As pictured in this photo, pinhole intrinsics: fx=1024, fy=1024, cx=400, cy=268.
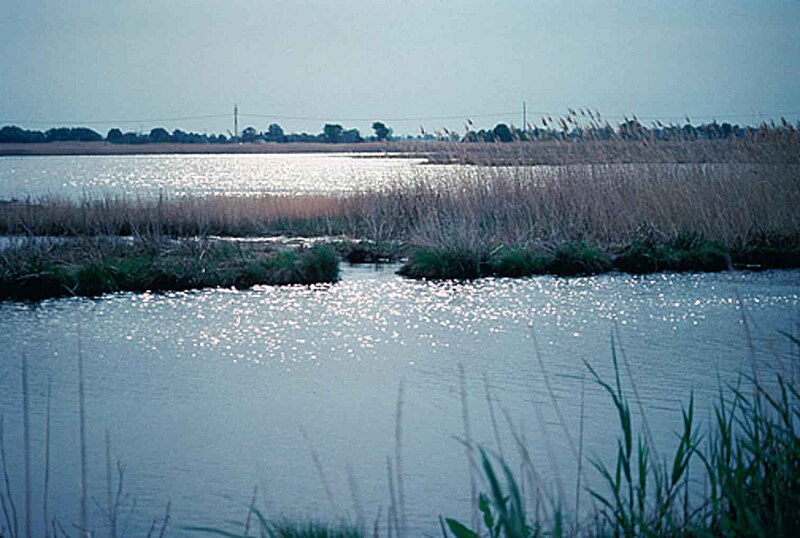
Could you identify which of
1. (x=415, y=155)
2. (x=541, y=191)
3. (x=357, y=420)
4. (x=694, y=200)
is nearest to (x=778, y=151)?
(x=694, y=200)

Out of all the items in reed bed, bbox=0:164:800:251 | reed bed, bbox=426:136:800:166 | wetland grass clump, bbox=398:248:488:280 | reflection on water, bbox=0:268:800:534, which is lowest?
reflection on water, bbox=0:268:800:534

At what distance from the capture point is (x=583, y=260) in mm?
13312

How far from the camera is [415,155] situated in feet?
58.1

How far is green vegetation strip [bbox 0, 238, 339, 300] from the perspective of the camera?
11555 mm

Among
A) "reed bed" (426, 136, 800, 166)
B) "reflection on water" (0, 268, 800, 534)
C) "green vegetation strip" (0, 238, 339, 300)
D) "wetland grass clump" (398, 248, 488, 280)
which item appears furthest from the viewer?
"reed bed" (426, 136, 800, 166)

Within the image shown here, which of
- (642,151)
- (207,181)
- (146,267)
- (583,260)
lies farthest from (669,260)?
(207,181)

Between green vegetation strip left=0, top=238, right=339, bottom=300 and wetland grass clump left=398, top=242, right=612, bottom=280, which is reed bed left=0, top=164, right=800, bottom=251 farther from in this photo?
green vegetation strip left=0, top=238, right=339, bottom=300

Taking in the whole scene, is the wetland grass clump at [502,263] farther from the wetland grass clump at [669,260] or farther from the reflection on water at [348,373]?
the reflection on water at [348,373]

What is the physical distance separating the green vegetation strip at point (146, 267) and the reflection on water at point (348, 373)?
42cm

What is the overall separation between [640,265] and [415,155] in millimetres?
5511

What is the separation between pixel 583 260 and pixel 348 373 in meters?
6.29

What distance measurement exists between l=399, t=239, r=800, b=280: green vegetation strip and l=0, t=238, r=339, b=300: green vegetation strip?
1350mm

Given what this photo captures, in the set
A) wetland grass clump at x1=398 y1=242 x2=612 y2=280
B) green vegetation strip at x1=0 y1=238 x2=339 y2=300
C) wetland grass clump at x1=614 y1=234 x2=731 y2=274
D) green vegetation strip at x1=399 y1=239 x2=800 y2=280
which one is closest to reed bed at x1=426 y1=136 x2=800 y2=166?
green vegetation strip at x1=399 y1=239 x2=800 y2=280

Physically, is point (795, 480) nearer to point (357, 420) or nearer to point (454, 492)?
point (454, 492)
